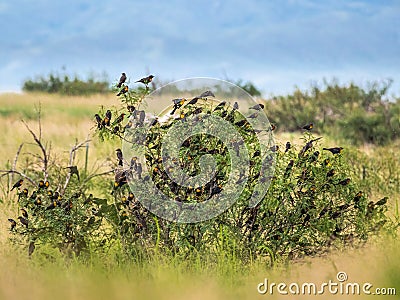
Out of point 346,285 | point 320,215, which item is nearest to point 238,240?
point 320,215

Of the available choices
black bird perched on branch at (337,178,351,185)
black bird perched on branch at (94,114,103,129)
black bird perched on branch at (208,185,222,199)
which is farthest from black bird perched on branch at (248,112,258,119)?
black bird perched on branch at (94,114,103,129)

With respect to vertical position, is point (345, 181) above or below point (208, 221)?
above

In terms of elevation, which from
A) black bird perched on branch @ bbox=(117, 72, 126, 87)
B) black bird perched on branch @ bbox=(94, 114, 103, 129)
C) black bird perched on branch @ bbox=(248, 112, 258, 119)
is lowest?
black bird perched on branch @ bbox=(248, 112, 258, 119)

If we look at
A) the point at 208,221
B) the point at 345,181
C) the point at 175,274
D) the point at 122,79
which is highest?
the point at 122,79

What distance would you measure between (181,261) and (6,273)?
46.9 inches

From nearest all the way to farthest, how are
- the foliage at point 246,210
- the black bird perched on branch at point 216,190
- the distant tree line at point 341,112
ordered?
the black bird perched on branch at point 216,190
the foliage at point 246,210
the distant tree line at point 341,112

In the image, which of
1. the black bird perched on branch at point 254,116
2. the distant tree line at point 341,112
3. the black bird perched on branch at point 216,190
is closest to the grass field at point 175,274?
the black bird perched on branch at point 216,190

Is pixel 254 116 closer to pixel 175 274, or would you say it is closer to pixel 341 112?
pixel 175 274

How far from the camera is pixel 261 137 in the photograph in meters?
5.00

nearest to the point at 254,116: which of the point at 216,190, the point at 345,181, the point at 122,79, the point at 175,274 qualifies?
the point at 216,190

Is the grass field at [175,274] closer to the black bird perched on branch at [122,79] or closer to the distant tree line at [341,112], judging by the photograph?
the black bird perched on branch at [122,79]

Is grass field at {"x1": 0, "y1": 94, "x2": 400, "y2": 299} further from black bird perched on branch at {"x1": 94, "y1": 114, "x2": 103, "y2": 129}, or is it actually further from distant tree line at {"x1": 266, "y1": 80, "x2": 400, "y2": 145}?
distant tree line at {"x1": 266, "y1": 80, "x2": 400, "y2": 145}

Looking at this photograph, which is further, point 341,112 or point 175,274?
point 341,112

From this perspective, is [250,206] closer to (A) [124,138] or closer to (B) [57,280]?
(A) [124,138]
